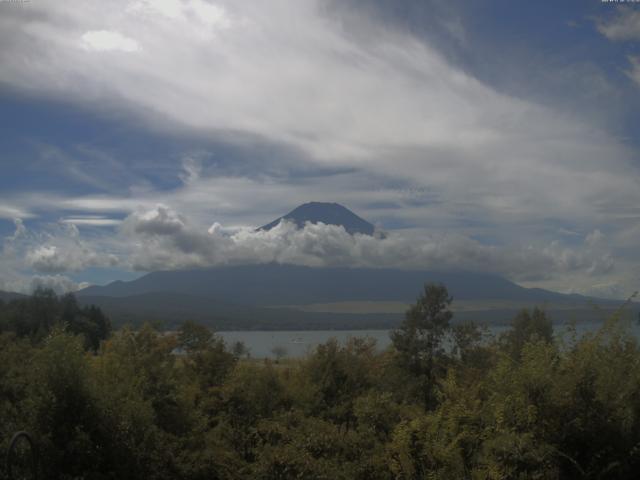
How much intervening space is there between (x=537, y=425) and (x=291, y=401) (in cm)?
1191

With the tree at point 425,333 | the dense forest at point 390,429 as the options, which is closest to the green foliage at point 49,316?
the tree at point 425,333

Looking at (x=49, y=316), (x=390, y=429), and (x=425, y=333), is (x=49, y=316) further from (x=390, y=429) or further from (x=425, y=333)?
(x=390, y=429)

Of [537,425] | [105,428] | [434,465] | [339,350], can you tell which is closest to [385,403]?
[434,465]

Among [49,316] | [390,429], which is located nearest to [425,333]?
[390,429]

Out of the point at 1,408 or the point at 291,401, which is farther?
the point at 291,401

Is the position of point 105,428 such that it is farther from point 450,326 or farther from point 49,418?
point 450,326

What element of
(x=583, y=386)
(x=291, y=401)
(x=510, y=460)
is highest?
(x=583, y=386)

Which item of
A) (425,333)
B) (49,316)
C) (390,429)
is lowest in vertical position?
(49,316)

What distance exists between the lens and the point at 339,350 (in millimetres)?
26672

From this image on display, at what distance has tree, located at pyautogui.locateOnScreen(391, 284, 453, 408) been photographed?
33.2 metres

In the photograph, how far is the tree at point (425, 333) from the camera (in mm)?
33219

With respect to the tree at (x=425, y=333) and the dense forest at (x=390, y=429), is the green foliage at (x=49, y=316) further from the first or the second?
the dense forest at (x=390, y=429)

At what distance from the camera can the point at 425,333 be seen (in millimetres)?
34219

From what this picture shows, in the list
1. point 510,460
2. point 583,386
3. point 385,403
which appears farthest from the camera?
point 385,403
